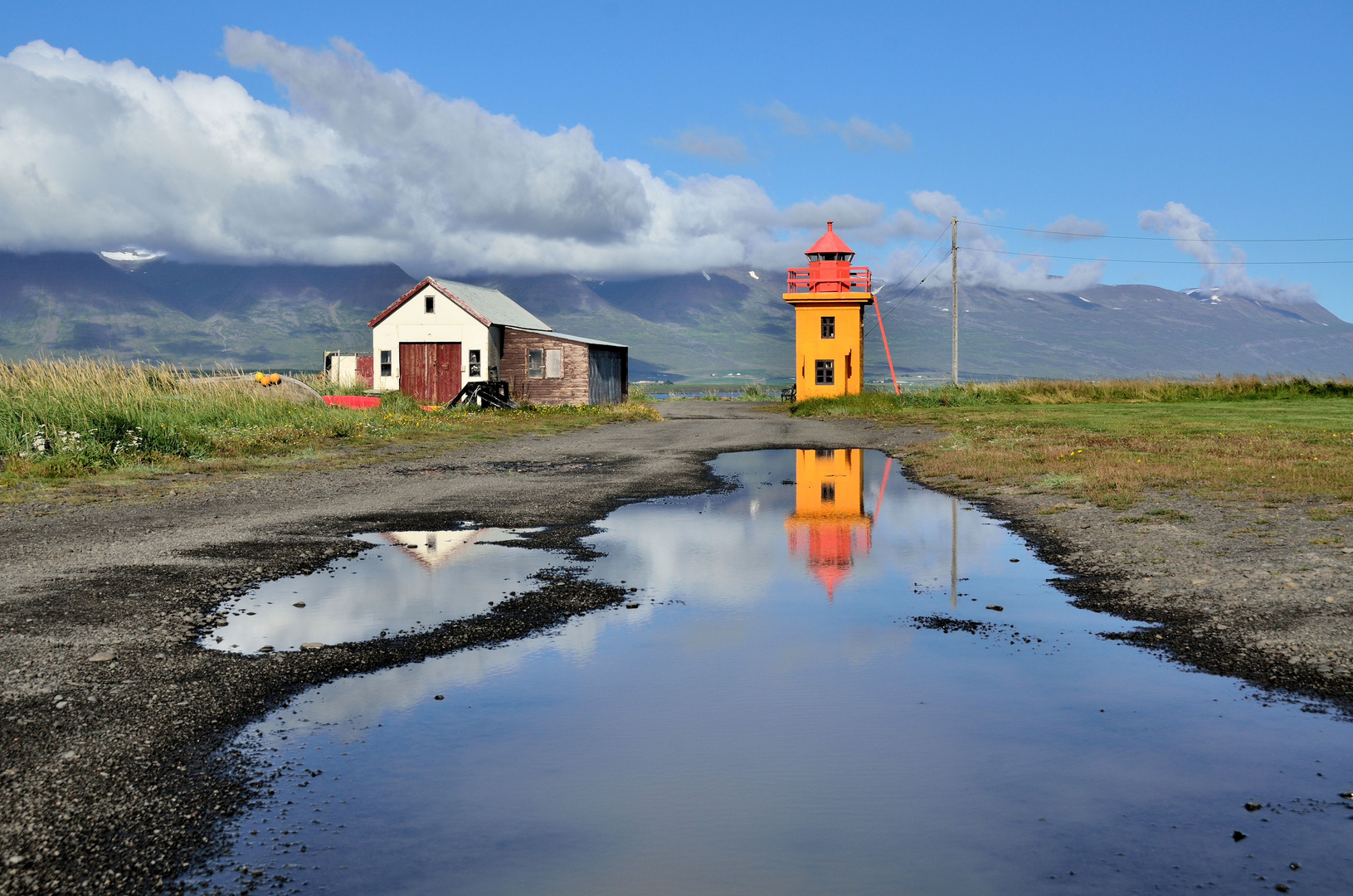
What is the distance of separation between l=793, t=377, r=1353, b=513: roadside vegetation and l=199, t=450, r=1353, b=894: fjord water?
7.20 m

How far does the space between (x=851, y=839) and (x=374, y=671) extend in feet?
10.5

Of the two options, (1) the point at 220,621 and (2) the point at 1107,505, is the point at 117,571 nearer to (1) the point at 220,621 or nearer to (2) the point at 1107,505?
(1) the point at 220,621

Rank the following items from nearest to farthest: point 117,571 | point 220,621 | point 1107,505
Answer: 1. point 220,621
2. point 117,571
3. point 1107,505

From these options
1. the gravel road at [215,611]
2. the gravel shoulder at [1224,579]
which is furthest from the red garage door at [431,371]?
the gravel shoulder at [1224,579]

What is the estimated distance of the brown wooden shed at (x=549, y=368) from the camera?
44.0m

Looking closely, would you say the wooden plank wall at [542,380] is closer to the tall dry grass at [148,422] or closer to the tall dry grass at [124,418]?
the tall dry grass at [148,422]

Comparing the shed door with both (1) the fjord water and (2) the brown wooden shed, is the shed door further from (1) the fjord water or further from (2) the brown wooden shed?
(1) the fjord water

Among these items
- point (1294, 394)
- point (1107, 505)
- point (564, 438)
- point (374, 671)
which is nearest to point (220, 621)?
point (374, 671)

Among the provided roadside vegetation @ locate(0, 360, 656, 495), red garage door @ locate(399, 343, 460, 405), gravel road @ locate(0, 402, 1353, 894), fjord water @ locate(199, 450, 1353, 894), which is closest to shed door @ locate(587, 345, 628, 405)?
red garage door @ locate(399, 343, 460, 405)

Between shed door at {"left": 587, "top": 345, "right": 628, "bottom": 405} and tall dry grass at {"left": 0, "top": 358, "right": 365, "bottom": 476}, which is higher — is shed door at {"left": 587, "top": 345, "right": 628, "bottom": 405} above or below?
above

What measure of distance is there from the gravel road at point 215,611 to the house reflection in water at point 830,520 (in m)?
1.86

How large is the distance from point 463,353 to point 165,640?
38.5 m

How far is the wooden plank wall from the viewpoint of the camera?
44.0 m

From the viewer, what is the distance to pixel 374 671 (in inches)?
234
